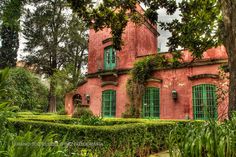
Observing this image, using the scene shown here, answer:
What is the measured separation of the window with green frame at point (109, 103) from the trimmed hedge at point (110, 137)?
1141 centimetres

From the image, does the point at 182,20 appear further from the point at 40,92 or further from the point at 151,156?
the point at 40,92

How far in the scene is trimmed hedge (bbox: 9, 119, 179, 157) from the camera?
6.62 meters

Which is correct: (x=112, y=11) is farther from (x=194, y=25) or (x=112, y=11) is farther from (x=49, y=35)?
(x=49, y=35)

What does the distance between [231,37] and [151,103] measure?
1288 centimetres

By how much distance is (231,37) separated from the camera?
206 inches

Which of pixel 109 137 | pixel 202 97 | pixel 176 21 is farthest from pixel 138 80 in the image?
pixel 109 137

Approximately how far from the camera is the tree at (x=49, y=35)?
2869 cm

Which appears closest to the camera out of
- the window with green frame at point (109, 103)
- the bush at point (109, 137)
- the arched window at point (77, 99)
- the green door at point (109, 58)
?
the bush at point (109, 137)

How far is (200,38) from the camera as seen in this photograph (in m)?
8.95

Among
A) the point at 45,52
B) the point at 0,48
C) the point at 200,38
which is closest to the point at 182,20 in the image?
the point at 200,38

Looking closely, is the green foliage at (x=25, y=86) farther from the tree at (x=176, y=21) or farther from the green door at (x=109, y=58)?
the tree at (x=176, y=21)

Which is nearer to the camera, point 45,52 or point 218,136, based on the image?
point 218,136

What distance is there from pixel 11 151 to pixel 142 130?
5.23 metres

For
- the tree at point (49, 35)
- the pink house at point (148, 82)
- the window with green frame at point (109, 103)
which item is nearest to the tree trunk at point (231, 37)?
the pink house at point (148, 82)
